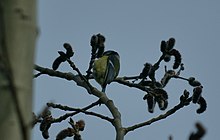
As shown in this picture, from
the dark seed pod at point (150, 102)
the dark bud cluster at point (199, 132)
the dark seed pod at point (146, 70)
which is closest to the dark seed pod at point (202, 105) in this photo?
the dark seed pod at point (150, 102)

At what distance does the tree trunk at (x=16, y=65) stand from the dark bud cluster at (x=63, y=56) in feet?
7.60

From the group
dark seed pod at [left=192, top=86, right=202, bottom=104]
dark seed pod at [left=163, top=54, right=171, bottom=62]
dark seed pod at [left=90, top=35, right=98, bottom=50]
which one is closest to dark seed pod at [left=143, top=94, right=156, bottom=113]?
dark seed pod at [left=192, top=86, right=202, bottom=104]

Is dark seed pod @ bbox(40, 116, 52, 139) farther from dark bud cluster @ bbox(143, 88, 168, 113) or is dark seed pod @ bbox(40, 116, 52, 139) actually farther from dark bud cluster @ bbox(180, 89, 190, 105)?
dark bud cluster @ bbox(180, 89, 190, 105)

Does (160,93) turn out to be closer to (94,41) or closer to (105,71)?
(94,41)

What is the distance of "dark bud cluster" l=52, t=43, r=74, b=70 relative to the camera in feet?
12.0

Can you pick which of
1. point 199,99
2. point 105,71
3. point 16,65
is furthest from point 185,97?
point 16,65

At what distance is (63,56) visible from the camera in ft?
12.3

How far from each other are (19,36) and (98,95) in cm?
247

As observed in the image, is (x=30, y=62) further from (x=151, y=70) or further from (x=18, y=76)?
(x=151, y=70)

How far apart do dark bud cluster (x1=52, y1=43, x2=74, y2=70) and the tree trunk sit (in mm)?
2317

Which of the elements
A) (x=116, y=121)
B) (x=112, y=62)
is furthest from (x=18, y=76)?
(x=112, y=62)

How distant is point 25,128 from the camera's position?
44.7 inches

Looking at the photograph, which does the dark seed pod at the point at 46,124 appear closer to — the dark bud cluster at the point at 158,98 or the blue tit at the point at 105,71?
the dark bud cluster at the point at 158,98

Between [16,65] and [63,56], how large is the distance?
A: 8.19 feet
